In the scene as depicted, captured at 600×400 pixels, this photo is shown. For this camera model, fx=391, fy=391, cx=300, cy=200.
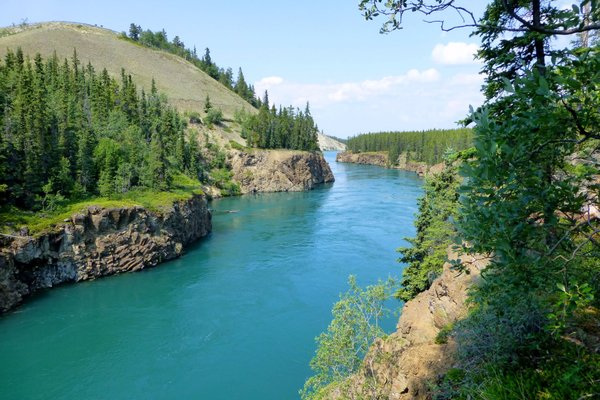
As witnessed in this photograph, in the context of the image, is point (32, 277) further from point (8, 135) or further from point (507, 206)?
point (507, 206)

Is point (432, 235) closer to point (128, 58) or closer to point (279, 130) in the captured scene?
point (279, 130)

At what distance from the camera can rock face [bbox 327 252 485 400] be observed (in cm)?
1439

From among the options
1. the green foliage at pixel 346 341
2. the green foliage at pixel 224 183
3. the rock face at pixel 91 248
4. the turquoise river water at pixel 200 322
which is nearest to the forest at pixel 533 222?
the green foliage at pixel 346 341

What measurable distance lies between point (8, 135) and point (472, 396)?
6235cm

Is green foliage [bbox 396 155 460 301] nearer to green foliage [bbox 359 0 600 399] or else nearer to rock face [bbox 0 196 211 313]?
green foliage [bbox 359 0 600 399]

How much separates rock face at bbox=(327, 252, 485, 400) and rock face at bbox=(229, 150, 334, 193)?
10051 cm

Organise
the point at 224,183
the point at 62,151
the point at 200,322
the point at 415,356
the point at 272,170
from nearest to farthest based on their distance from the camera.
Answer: the point at 415,356 < the point at 200,322 < the point at 62,151 < the point at 224,183 < the point at 272,170

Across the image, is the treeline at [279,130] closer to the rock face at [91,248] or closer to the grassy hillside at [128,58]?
the grassy hillside at [128,58]

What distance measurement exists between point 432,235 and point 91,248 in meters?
41.3

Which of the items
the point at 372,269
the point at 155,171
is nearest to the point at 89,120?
the point at 155,171

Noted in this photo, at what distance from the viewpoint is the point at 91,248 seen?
49.7 metres

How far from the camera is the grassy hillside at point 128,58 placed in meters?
150

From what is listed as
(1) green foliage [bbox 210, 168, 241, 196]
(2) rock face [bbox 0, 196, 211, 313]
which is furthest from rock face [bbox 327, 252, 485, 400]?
(1) green foliage [bbox 210, 168, 241, 196]

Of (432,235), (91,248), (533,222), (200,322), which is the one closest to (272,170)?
(91,248)
